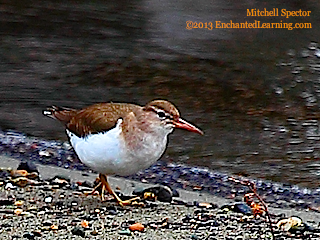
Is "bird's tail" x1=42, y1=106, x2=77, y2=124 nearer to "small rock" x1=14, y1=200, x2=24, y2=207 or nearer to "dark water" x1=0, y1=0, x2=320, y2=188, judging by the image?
"small rock" x1=14, y1=200, x2=24, y2=207

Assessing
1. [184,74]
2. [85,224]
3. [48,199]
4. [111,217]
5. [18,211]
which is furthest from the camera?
[184,74]

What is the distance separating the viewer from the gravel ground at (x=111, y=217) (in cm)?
432

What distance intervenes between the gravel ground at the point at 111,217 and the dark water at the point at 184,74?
163 cm

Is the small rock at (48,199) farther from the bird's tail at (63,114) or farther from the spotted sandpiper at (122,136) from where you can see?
the bird's tail at (63,114)

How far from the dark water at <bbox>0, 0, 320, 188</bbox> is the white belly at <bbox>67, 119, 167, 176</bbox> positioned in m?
1.82

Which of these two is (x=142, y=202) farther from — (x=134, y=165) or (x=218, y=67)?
(x=218, y=67)

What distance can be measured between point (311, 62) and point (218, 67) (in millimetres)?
1462

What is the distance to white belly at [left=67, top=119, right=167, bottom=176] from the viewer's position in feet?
16.2

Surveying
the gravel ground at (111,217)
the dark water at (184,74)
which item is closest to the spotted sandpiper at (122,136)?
the gravel ground at (111,217)

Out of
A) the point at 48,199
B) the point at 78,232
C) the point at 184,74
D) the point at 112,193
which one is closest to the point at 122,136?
the point at 112,193

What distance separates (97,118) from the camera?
520 cm

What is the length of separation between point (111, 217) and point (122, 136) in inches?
23.3

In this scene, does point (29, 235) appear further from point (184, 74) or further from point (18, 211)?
point (184, 74)

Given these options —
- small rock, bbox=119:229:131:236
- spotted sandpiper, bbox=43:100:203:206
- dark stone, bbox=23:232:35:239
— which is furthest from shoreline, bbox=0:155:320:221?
dark stone, bbox=23:232:35:239
